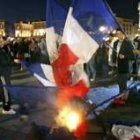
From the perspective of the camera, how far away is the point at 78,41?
7980 millimetres

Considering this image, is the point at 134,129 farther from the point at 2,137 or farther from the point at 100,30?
the point at 2,137

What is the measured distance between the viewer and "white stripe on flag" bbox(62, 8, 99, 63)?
7865mm

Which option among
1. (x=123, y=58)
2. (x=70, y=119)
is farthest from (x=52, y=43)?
(x=123, y=58)

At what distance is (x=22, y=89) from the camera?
1477cm

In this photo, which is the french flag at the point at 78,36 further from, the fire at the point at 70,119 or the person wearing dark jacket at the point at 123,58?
the person wearing dark jacket at the point at 123,58

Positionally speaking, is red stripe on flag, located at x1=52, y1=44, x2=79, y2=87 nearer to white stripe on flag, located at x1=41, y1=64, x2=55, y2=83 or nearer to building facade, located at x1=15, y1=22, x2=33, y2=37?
white stripe on flag, located at x1=41, y1=64, x2=55, y2=83

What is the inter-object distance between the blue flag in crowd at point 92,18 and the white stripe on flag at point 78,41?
0.07 m

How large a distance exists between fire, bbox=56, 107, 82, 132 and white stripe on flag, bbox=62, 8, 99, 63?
0.88m

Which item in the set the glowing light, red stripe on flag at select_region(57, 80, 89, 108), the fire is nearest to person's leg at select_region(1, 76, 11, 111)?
red stripe on flag at select_region(57, 80, 89, 108)

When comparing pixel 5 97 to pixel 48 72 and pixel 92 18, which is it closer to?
pixel 48 72

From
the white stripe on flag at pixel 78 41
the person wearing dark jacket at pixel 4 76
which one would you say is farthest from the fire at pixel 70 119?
the person wearing dark jacket at pixel 4 76

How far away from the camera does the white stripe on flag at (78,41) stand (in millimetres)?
7865

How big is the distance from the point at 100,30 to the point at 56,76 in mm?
1031

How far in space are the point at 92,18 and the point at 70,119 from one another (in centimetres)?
162
